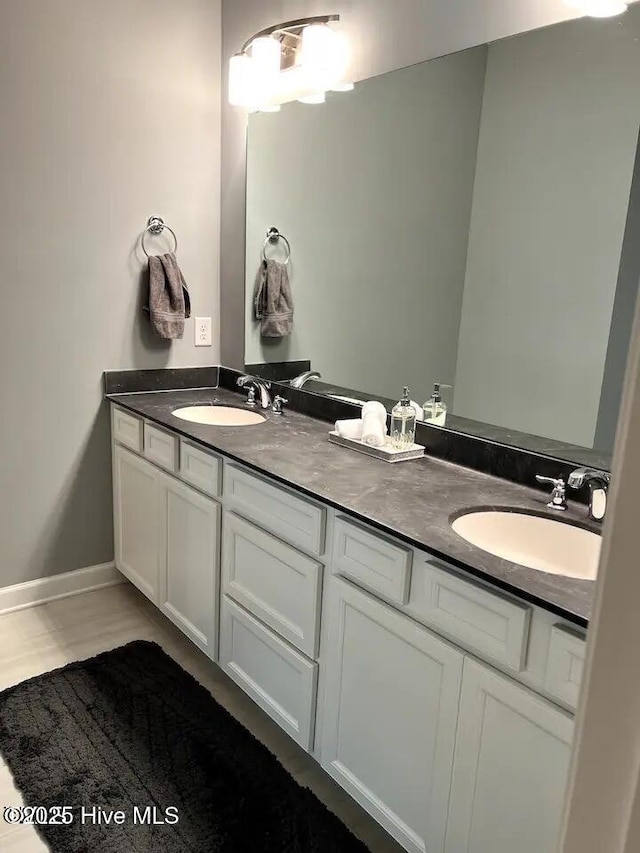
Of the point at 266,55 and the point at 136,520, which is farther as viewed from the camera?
the point at 136,520

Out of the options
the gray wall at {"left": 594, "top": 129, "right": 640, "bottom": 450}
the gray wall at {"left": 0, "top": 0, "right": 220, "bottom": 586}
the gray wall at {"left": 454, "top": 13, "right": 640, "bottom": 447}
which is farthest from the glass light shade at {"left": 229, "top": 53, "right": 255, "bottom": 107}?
the gray wall at {"left": 594, "top": 129, "right": 640, "bottom": 450}

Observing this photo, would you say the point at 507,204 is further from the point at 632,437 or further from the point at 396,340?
the point at 632,437

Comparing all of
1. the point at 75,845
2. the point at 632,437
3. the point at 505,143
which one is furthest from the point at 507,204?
the point at 75,845

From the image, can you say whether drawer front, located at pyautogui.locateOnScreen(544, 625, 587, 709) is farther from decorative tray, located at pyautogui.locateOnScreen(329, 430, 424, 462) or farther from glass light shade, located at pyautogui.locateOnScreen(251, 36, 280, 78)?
glass light shade, located at pyautogui.locateOnScreen(251, 36, 280, 78)

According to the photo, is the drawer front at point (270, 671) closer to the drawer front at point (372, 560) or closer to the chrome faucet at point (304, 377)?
the drawer front at point (372, 560)

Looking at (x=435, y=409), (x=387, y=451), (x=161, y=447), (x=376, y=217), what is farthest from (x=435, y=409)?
(x=161, y=447)

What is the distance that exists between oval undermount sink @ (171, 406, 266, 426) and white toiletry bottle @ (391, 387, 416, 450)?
71 centimetres

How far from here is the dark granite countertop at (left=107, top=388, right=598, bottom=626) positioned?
1.19 m

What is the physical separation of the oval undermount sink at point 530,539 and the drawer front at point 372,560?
0.61 ft

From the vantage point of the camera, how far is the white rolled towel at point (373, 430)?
200 centimetres

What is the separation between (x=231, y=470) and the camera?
1.97m

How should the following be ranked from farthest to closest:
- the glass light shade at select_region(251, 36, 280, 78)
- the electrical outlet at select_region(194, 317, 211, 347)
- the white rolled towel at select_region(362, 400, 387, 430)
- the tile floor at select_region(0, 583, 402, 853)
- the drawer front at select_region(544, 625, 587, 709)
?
the electrical outlet at select_region(194, 317, 211, 347)
the glass light shade at select_region(251, 36, 280, 78)
the white rolled towel at select_region(362, 400, 387, 430)
the tile floor at select_region(0, 583, 402, 853)
the drawer front at select_region(544, 625, 587, 709)

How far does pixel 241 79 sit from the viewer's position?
2502 millimetres

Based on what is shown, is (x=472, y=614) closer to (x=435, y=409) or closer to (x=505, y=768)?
(x=505, y=768)
